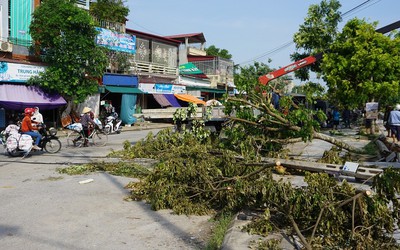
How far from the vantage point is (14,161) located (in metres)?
11.8

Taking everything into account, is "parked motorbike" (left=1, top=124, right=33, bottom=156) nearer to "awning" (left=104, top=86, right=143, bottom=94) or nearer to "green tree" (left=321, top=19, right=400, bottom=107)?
"green tree" (left=321, top=19, right=400, bottom=107)

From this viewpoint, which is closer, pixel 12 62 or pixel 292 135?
pixel 292 135

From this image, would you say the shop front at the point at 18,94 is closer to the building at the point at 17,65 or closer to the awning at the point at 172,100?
the building at the point at 17,65

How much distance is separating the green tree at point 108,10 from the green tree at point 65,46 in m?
6.06

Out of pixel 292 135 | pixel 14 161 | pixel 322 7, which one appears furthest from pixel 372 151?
pixel 322 7

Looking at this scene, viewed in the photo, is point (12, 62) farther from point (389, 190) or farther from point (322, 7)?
point (389, 190)

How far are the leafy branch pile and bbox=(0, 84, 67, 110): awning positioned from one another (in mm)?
14402

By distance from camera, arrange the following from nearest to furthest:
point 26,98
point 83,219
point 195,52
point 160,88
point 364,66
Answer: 1. point 83,219
2. point 364,66
3. point 26,98
4. point 160,88
5. point 195,52

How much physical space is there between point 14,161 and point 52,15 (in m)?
12.3

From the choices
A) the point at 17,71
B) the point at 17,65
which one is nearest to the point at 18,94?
the point at 17,71

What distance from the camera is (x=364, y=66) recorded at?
17250 millimetres

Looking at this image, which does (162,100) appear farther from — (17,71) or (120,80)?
(17,71)

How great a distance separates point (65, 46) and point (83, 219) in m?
17.7

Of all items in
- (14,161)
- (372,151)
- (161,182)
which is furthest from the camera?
(372,151)
